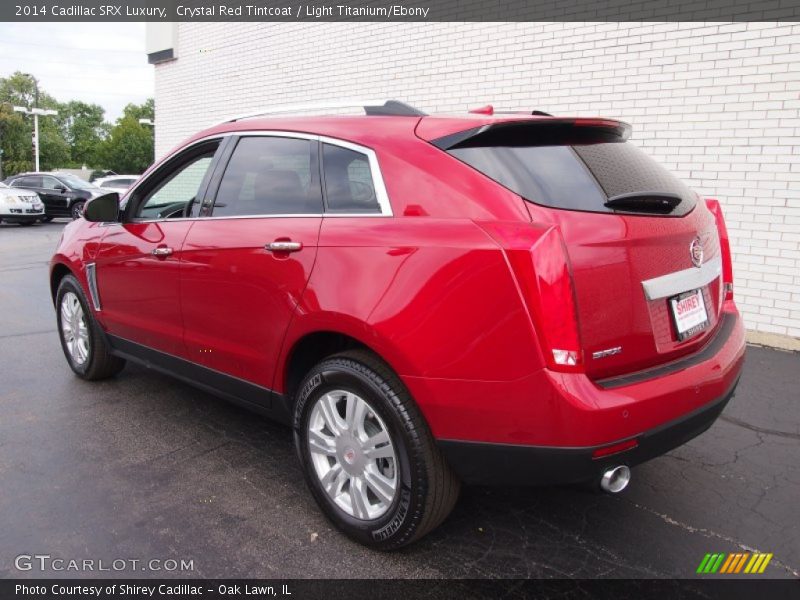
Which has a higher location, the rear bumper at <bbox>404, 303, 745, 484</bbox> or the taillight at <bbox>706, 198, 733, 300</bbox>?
the taillight at <bbox>706, 198, 733, 300</bbox>

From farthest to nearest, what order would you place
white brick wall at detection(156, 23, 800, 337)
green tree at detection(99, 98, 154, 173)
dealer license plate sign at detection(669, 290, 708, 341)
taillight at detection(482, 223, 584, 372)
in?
1. green tree at detection(99, 98, 154, 173)
2. white brick wall at detection(156, 23, 800, 337)
3. dealer license plate sign at detection(669, 290, 708, 341)
4. taillight at detection(482, 223, 584, 372)

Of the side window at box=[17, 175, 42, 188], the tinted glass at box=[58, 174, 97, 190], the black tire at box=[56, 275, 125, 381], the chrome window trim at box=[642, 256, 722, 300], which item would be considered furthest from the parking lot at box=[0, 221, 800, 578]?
the side window at box=[17, 175, 42, 188]

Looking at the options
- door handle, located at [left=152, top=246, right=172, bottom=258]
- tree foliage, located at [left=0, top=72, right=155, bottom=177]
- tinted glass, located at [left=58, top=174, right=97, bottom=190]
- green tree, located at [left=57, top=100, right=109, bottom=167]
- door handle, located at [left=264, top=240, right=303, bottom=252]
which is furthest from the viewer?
green tree, located at [left=57, top=100, right=109, bottom=167]

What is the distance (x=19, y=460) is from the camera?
11.4ft

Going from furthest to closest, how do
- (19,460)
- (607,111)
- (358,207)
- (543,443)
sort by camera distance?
(607,111) < (19,460) < (358,207) < (543,443)

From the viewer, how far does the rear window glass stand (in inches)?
92.4

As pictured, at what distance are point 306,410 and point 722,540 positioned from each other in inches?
74.5

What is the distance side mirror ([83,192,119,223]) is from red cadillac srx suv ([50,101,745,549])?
99 centimetres

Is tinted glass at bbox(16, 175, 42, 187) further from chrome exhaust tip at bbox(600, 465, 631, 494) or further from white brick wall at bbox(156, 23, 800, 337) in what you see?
chrome exhaust tip at bbox(600, 465, 631, 494)

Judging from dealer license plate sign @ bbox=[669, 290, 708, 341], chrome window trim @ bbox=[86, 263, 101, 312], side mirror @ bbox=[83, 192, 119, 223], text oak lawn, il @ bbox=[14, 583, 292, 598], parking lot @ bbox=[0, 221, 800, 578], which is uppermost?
side mirror @ bbox=[83, 192, 119, 223]

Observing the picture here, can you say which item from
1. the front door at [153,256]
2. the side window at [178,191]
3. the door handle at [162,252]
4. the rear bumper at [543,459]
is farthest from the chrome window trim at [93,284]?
the rear bumper at [543,459]
